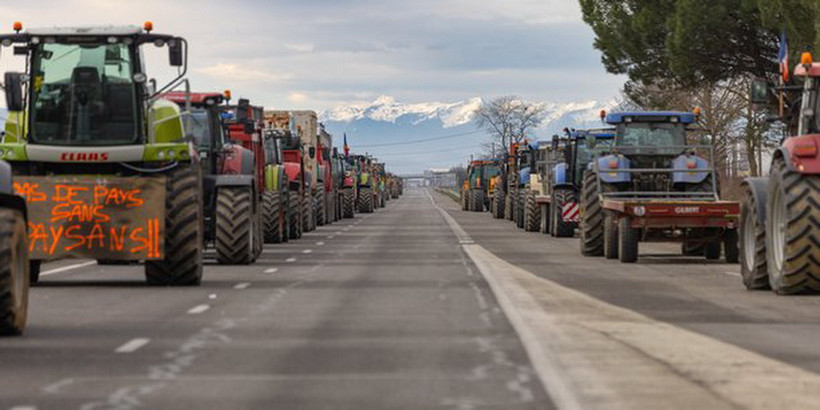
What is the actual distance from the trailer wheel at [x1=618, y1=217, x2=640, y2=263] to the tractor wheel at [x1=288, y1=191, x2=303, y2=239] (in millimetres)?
13766

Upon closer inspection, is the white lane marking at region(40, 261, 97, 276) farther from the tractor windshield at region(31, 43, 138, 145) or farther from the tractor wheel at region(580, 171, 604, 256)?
the tractor wheel at region(580, 171, 604, 256)

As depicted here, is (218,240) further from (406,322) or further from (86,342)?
(86,342)

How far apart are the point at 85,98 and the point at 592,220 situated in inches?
490

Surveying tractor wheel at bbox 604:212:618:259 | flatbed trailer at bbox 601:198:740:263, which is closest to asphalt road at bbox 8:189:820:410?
flatbed trailer at bbox 601:198:740:263

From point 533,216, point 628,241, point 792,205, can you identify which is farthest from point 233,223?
point 533,216

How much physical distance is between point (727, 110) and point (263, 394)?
7629 centimetres

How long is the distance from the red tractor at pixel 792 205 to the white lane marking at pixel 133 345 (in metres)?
8.81

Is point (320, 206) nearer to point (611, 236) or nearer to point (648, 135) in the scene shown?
point (648, 135)

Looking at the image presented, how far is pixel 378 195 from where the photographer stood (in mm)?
104500

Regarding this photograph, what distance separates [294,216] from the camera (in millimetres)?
42250

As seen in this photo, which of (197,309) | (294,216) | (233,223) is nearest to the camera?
(197,309)

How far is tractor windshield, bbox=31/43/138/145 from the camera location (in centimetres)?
2231

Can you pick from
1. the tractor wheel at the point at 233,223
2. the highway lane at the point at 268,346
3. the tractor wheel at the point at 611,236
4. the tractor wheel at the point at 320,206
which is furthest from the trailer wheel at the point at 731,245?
the tractor wheel at the point at 320,206

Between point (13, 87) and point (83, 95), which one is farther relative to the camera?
point (83, 95)
